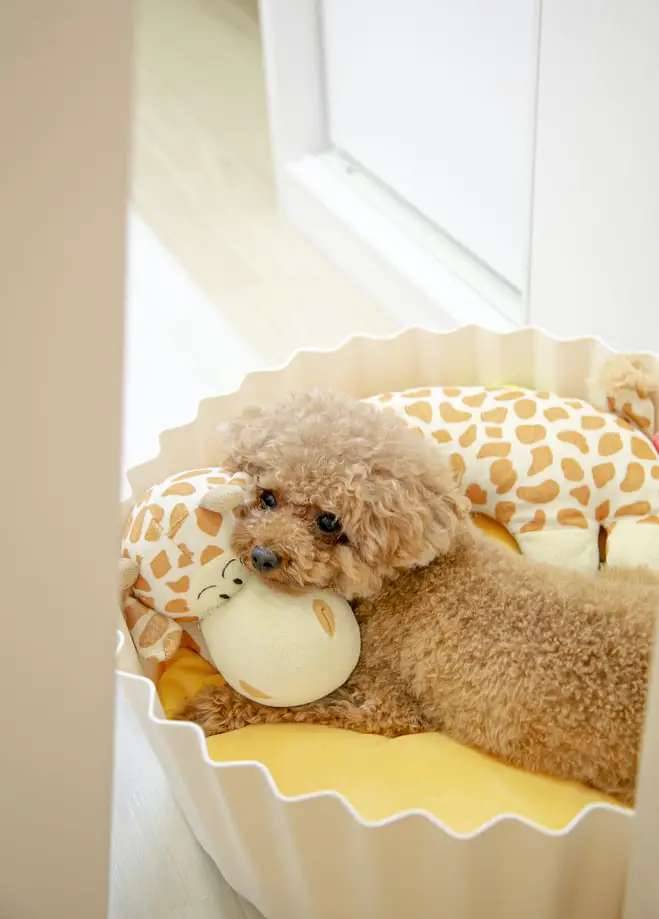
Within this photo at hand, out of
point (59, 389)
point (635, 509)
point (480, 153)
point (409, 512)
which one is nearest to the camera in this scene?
point (59, 389)

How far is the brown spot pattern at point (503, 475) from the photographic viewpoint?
114 cm

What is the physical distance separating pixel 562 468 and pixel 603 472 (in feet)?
0.15

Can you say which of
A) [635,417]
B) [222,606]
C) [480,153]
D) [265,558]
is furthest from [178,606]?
[480,153]

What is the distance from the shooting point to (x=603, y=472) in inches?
44.4

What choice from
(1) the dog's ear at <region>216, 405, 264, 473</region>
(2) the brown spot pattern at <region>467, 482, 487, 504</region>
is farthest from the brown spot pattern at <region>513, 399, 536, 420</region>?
(1) the dog's ear at <region>216, 405, 264, 473</region>

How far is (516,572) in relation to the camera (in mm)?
963

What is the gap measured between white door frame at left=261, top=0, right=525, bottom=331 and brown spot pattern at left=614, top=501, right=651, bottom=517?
1.68ft

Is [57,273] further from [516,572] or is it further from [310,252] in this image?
[310,252]

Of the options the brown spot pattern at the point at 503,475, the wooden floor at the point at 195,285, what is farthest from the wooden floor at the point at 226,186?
the brown spot pattern at the point at 503,475

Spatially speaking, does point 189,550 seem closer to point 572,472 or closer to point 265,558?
point 265,558

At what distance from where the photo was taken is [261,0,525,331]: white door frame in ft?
5.39

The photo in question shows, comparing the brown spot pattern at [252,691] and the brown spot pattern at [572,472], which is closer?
the brown spot pattern at [252,691]

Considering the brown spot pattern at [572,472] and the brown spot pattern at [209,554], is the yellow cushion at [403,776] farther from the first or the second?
the brown spot pattern at [572,472]

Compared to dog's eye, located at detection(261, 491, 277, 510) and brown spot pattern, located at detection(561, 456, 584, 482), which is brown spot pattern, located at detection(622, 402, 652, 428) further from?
dog's eye, located at detection(261, 491, 277, 510)
